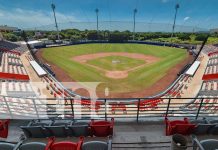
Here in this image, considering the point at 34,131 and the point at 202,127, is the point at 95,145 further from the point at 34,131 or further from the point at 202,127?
the point at 202,127

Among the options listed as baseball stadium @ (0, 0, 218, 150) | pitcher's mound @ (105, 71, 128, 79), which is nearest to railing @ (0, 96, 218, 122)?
baseball stadium @ (0, 0, 218, 150)

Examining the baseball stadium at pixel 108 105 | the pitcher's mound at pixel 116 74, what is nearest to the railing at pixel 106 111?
the baseball stadium at pixel 108 105

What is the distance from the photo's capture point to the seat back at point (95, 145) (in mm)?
5699

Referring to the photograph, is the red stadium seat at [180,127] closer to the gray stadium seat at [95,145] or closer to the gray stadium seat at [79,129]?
the gray stadium seat at [95,145]

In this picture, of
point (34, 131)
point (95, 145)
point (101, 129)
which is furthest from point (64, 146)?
point (34, 131)

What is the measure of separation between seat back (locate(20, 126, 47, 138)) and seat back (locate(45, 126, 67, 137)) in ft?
0.73

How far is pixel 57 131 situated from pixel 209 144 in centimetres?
457

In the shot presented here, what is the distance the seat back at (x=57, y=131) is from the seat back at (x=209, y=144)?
163 inches

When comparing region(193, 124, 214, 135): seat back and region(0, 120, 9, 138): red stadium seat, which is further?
region(0, 120, 9, 138): red stadium seat

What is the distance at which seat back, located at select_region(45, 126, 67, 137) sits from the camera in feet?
22.3

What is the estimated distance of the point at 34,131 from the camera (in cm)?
686

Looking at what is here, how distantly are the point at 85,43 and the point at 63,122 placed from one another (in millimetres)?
81311

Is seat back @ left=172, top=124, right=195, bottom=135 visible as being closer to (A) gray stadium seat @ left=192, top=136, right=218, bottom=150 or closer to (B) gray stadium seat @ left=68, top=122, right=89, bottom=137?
(A) gray stadium seat @ left=192, top=136, right=218, bottom=150

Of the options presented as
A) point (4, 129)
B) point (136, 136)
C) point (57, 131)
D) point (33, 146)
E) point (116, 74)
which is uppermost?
point (33, 146)
